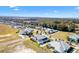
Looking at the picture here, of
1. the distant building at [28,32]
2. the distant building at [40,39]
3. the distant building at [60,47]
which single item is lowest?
the distant building at [60,47]

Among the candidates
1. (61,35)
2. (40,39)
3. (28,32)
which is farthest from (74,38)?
(28,32)

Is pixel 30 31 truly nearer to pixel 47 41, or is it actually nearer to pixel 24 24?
pixel 24 24

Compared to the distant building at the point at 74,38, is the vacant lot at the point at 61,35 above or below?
above

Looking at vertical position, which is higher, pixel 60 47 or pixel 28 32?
pixel 28 32

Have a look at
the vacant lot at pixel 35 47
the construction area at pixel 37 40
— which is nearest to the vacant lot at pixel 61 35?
the construction area at pixel 37 40

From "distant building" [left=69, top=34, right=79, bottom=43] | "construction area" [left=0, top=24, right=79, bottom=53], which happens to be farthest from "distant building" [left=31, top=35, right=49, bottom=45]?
"distant building" [left=69, top=34, right=79, bottom=43]

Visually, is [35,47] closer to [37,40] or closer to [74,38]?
[37,40]

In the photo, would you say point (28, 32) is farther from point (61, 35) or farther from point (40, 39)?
point (61, 35)

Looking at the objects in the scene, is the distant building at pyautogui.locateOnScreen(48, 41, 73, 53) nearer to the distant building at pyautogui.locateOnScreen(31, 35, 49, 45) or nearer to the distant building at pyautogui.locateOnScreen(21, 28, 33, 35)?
the distant building at pyautogui.locateOnScreen(31, 35, 49, 45)

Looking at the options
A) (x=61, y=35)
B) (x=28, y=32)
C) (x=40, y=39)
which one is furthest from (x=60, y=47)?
(x=28, y=32)

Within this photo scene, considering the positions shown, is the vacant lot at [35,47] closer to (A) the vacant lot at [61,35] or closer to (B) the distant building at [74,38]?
(A) the vacant lot at [61,35]
